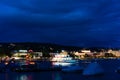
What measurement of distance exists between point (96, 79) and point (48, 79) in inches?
477

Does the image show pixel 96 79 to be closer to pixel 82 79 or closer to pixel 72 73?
pixel 82 79

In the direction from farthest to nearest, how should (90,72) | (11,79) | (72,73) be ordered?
(72,73), (90,72), (11,79)

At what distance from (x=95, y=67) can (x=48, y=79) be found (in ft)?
56.5

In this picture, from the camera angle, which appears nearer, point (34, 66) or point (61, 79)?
point (61, 79)

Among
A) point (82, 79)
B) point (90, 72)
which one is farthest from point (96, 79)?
point (90, 72)

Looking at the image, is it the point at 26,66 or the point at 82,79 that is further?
the point at 26,66

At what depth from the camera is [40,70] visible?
126 metres

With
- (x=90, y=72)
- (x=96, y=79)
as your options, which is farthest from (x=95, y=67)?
(x=96, y=79)

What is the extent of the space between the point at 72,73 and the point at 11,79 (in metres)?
34.0

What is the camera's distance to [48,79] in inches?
3856

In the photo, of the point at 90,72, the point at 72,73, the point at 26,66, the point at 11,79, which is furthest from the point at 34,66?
the point at 11,79

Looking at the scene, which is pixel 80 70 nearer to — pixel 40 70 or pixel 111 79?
pixel 40 70

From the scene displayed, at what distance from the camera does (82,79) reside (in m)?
98.8

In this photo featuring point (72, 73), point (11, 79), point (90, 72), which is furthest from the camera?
point (72, 73)
